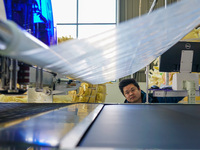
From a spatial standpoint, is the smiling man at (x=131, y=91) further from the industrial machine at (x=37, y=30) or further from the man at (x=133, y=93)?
the industrial machine at (x=37, y=30)

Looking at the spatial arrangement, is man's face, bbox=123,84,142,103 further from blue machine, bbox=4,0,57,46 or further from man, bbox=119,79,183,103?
blue machine, bbox=4,0,57,46

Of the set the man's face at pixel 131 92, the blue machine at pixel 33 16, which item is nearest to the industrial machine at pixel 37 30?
the blue machine at pixel 33 16

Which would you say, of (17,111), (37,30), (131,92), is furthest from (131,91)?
(17,111)

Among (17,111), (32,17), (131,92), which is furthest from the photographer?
(131,92)

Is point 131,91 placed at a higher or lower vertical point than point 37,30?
lower

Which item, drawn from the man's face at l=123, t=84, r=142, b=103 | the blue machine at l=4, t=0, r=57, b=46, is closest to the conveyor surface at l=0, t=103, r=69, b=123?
the blue machine at l=4, t=0, r=57, b=46

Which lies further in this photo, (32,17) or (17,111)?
(32,17)

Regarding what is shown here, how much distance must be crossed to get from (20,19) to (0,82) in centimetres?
45

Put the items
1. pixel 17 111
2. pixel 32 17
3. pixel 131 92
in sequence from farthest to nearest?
pixel 131 92 < pixel 32 17 < pixel 17 111

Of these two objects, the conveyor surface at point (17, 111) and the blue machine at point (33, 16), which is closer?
the conveyor surface at point (17, 111)

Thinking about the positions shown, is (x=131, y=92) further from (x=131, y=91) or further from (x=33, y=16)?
(x=33, y=16)

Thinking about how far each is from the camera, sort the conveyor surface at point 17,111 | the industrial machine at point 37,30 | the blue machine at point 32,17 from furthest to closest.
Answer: the blue machine at point 32,17, the industrial machine at point 37,30, the conveyor surface at point 17,111

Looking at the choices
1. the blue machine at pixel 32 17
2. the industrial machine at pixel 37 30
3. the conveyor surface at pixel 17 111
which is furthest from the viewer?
the blue machine at pixel 32 17

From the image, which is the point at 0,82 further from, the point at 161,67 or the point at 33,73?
the point at 161,67
